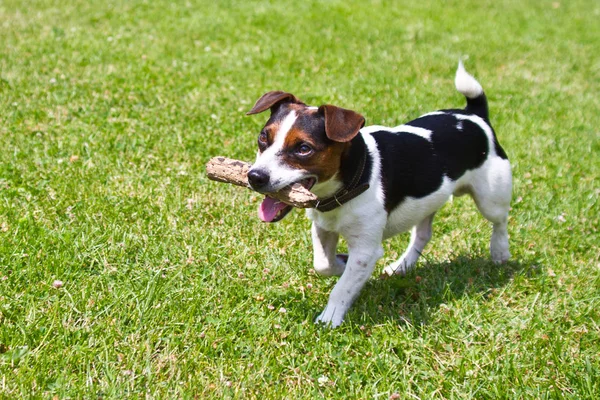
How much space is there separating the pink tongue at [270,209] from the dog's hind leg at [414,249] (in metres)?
1.28

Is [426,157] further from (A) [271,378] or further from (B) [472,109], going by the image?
Answer: (A) [271,378]

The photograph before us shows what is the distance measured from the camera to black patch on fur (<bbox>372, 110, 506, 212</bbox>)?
4.36m

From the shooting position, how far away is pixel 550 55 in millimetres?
10859

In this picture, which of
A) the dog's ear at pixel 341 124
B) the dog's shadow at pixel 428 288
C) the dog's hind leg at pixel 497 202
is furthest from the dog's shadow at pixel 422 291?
the dog's ear at pixel 341 124

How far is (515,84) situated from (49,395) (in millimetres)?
7745

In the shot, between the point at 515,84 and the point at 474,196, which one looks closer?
the point at 474,196

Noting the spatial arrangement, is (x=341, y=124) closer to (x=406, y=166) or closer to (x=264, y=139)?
(x=264, y=139)

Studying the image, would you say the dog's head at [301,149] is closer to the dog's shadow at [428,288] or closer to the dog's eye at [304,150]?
the dog's eye at [304,150]

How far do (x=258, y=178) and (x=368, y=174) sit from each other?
2.67ft

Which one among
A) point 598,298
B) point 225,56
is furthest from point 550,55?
point 598,298

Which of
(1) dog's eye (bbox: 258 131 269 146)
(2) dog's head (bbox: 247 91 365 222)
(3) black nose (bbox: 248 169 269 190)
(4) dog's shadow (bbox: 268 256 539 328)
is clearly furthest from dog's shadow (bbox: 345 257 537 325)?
(1) dog's eye (bbox: 258 131 269 146)

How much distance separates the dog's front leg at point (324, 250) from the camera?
4.48 m

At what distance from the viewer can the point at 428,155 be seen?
14.8 ft

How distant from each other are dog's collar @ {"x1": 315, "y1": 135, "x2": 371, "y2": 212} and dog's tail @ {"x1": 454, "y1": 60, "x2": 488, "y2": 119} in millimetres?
1243
